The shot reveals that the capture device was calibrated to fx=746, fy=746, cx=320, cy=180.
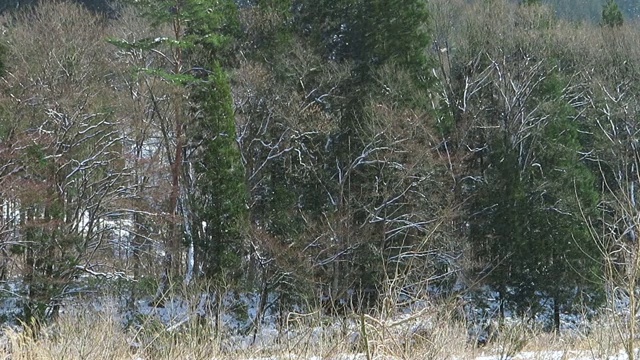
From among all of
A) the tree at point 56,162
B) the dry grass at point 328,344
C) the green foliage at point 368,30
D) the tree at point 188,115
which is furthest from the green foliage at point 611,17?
the dry grass at point 328,344

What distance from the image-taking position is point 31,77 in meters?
23.4

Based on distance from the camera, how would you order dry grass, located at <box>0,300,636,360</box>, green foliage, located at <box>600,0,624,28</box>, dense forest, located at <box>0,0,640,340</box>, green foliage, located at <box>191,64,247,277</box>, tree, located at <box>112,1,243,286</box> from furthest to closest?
green foliage, located at <box>600,0,624,28</box>
tree, located at <box>112,1,243,286</box>
green foliage, located at <box>191,64,247,277</box>
dense forest, located at <box>0,0,640,340</box>
dry grass, located at <box>0,300,636,360</box>

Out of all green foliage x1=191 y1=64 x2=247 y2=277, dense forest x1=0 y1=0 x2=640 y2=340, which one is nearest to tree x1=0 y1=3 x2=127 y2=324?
dense forest x1=0 y1=0 x2=640 y2=340

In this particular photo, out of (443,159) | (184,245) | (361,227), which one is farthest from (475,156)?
(184,245)

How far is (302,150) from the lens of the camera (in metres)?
28.0

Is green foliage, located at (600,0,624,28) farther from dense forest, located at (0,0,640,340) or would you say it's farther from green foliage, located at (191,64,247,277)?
green foliage, located at (191,64,247,277)

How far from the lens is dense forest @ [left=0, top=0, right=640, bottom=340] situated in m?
22.9

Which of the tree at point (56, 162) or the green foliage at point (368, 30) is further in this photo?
the green foliage at point (368, 30)

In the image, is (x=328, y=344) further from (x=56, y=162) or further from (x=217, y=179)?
(x=217, y=179)

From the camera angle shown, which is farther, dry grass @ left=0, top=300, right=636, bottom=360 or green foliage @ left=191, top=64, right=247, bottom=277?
green foliage @ left=191, top=64, right=247, bottom=277

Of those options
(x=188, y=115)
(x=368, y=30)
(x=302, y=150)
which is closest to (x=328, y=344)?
(x=188, y=115)

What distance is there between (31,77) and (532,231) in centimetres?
1846

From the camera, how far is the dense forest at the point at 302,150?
2294 centimetres

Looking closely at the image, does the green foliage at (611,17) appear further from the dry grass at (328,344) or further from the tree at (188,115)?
the dry grass at (328,344)
